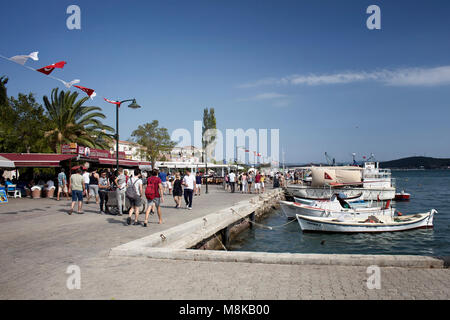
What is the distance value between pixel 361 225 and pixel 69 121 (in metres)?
28.5

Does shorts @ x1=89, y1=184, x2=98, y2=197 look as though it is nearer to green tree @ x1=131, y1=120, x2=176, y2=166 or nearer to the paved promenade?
the paved promenade

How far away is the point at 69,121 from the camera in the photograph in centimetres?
3325

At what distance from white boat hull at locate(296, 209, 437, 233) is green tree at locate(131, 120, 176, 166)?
34820 mm

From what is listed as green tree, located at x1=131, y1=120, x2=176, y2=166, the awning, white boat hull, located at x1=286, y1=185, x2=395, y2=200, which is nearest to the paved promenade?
the awning

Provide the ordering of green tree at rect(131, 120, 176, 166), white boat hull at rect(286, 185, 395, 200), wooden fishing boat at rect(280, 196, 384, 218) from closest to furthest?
1. wooden fishing boat at rect(280, 196, 384, 218)
2. white boat hull at rect(286, 185, 395, 200)
3. green tree at rect(131, 120, 176, 166)

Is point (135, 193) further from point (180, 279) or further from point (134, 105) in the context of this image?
point (134, 105)

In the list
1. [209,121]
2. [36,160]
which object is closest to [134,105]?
[36,160]

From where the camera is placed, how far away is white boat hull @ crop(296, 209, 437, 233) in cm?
1592

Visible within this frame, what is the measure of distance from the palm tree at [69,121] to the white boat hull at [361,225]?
80.5ft

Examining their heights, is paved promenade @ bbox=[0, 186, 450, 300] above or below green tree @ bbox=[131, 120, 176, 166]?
below

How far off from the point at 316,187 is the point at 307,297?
24.5 m

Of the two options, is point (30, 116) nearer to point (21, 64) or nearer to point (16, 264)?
point (21, 64)

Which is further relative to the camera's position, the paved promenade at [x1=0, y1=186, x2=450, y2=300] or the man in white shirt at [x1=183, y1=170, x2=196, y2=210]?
the man in white shirt at [x1=183, y1=170, x2=196, y2=210]

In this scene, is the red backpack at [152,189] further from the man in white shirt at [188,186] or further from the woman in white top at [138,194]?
the man in white shirt at [188,186]
